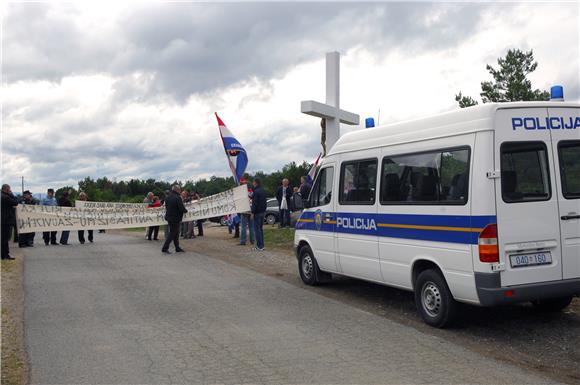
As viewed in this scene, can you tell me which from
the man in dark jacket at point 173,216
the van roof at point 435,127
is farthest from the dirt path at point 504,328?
the man in dark jacket at point 173,216

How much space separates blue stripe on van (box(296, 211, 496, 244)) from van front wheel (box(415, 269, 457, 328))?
20.5 inches

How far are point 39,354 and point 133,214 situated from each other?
15.0m

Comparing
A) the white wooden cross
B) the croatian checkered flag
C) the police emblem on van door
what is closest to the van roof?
the police emblem on van door

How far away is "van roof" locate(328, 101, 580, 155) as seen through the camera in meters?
6.73

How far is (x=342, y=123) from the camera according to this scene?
1847cm

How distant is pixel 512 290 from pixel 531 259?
18.4 inches

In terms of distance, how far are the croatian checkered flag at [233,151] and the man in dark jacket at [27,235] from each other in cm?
708

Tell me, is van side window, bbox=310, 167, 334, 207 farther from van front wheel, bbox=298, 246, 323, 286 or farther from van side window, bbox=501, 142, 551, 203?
van side window, bbox=501, 142, 551, 203

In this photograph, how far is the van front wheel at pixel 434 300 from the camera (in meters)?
7.15

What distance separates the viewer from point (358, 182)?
9.12m

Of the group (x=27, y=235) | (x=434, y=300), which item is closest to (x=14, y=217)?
(x=27, y=235)

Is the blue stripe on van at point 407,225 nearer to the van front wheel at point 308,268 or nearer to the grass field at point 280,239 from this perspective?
the van front wheel at point 308,268

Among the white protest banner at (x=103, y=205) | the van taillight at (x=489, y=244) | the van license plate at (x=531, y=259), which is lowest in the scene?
the van license plate at (x=531, y=259)

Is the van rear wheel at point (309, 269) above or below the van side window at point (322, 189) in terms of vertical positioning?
below
